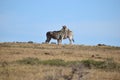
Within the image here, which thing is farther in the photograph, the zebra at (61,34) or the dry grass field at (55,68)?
the zebra at (61,34)

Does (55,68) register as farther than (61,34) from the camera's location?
No

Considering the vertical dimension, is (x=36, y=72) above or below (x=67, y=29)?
below

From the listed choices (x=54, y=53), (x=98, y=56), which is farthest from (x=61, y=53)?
(x=98, y=56)

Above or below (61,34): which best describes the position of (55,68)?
below

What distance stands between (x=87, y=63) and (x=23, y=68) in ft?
16.2

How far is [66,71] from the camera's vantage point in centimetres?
2141

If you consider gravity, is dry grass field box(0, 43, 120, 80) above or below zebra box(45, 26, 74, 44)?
below

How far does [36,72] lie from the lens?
67.8 feet

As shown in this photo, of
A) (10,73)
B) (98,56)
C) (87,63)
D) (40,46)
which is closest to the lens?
(10,73)

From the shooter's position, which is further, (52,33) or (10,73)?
(52,33)

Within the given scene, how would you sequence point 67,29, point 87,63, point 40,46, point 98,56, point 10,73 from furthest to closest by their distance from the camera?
point 67,29
point 40,46
point 98,56
point 87,63
point 10,73

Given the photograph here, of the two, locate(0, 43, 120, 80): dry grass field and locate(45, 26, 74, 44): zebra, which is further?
locate(45, 26, 74, 44): zebra

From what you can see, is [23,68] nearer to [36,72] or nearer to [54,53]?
[36,72]

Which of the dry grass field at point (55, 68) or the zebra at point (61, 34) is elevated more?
the zebra at point (61, 34)
